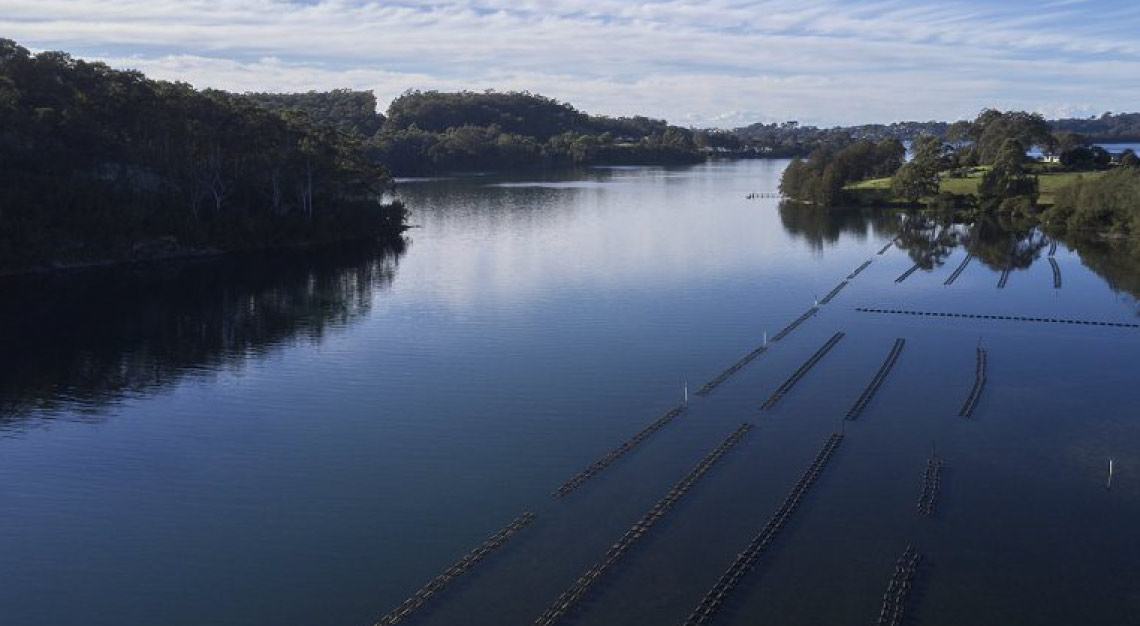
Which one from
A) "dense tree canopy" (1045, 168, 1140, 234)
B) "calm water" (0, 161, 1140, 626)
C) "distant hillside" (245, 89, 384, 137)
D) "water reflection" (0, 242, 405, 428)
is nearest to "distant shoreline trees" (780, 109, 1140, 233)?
"dense tree canopy" (1045, 168, 1140, 234)

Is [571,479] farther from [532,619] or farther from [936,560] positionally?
[936,560]

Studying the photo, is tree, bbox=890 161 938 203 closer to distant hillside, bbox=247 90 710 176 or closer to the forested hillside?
the forested hillside

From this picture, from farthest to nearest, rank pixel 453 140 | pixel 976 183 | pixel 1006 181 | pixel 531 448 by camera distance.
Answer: pixel 453 140, pixel 976 183, pixel 1006 181, pixel 531 448

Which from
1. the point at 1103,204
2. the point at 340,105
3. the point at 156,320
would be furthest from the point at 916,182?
the point at 340,105

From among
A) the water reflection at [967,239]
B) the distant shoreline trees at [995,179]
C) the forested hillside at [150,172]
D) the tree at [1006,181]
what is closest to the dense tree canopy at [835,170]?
the distant shoreline trees at [995,179]

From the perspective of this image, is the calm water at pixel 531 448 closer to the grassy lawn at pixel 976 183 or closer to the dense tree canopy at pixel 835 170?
the grassy lawn at pixel 976 183

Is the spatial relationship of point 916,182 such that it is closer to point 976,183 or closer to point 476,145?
point 976,183
